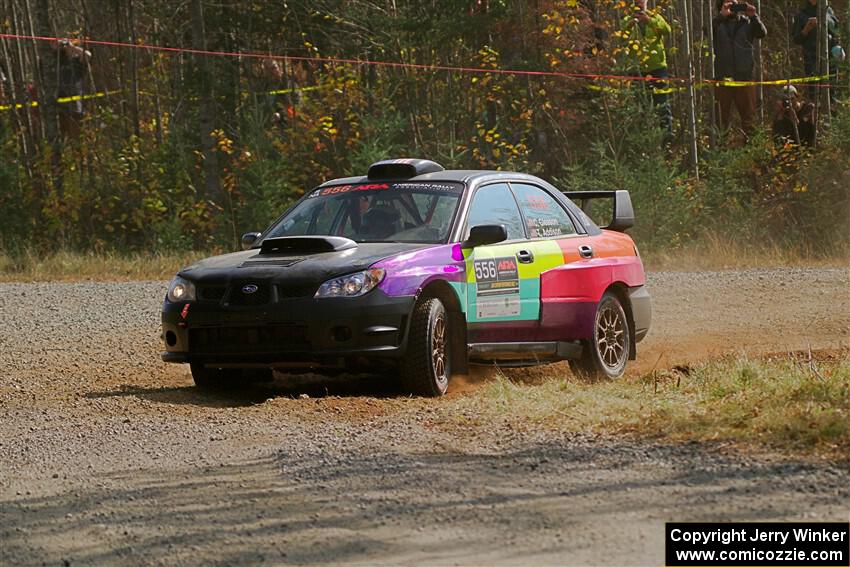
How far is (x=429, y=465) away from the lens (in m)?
6.93

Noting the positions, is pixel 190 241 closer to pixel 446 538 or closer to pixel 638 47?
pixel 638 47

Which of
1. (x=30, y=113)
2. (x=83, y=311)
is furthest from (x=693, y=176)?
(x=30, y=113)

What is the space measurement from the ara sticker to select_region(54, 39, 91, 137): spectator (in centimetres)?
1820

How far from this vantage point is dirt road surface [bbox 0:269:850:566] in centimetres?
546

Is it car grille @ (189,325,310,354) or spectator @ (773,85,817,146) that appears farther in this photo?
spectator @ (773,85,817,146)

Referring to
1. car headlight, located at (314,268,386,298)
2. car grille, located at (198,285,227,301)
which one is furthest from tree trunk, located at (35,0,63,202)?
car headlight, located at (314,268,386,298)

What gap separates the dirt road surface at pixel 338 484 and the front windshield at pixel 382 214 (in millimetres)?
1123

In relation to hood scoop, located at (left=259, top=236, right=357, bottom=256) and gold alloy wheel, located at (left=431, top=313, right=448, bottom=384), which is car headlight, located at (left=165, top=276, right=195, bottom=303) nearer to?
hood scoop, located at (left=259, top=236, right=357, bottom=256)

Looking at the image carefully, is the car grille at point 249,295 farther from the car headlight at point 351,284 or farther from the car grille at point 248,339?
the car headlight at point 351,284

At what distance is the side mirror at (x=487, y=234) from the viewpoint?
32.5 feet

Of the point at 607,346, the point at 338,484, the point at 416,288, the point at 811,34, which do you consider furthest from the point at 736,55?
the point at 338,484

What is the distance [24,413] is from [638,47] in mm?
15846

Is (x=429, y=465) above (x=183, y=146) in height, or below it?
below

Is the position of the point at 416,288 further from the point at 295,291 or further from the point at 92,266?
the point at 92,266
